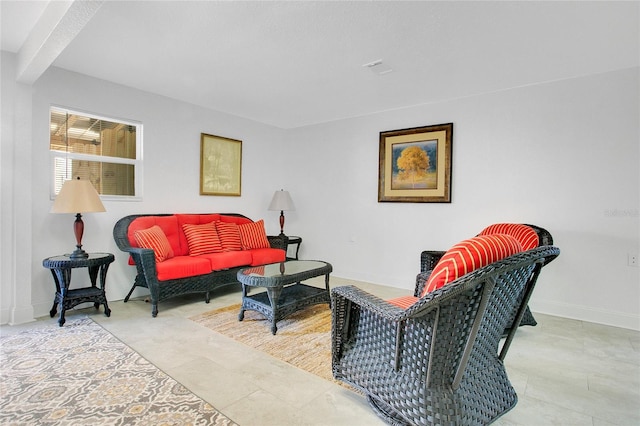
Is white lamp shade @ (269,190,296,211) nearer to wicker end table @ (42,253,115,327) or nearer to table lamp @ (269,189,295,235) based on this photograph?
table lamp @ (269,189,295,235)

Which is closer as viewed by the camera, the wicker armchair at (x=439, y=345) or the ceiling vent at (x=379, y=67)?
the wicker armchair at (x=439, y=345)

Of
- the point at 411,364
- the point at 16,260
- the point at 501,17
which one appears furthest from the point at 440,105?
the point at 16,260

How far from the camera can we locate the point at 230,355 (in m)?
2.43

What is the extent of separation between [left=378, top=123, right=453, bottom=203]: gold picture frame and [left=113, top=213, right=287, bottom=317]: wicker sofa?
185 cm

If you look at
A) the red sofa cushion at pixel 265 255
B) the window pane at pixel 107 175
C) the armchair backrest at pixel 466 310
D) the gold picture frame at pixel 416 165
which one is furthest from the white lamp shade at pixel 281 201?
the armchair backrest at pixel 466 310

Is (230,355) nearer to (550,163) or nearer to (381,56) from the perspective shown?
(381,56)

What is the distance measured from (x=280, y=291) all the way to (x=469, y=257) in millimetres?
1832

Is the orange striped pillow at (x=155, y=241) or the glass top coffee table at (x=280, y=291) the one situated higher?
the orange striped pillow at (x=155, y=241)

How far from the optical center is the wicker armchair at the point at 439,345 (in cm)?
138

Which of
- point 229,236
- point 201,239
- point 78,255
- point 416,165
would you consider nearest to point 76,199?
point 78,255

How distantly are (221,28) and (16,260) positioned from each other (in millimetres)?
2744

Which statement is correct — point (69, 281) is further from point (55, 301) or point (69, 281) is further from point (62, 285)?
point (55, 301)

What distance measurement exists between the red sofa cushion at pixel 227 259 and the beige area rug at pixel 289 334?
1.60 feet

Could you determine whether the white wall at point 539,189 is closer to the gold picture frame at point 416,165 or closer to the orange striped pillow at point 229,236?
the gold picture frame at point 416,165
